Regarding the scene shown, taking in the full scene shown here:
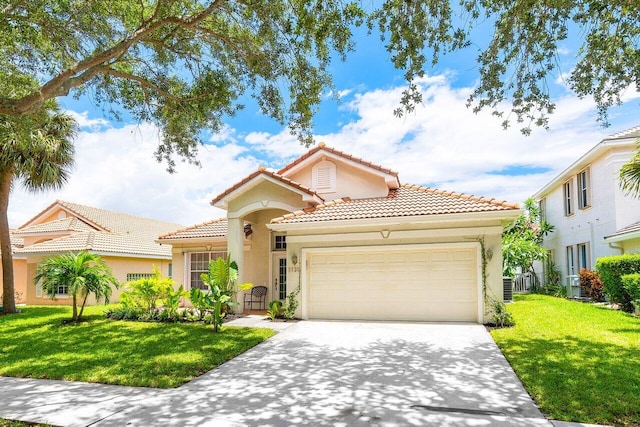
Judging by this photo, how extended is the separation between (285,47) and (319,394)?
733 cm

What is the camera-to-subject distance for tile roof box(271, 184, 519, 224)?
12484 mm

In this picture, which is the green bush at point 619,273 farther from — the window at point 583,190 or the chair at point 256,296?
the chair at point 256,296

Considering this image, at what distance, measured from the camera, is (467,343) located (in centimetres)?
972

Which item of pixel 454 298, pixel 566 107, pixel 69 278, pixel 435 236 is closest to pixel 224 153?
pixel 69 278

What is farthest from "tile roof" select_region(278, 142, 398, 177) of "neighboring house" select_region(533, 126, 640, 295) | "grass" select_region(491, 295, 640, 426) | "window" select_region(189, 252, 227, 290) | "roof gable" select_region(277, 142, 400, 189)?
"neighboring house" select_region(533, 126, 640, 295)

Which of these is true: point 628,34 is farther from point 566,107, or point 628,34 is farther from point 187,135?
point 187,135

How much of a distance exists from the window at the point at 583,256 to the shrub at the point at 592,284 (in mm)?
1153

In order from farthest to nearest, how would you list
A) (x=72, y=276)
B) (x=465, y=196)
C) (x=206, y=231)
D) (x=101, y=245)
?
(x=101, y=245), (x=206, y=231), (x=465, y=196), (x=72, y=276)

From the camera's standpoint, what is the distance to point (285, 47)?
916 cm

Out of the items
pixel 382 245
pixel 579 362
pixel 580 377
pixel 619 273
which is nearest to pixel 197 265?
pixel 382 245

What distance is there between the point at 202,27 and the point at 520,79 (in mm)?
7172

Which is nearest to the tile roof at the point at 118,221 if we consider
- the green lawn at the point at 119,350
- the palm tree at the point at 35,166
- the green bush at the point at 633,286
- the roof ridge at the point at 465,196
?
the palm tree at the point at 35,166

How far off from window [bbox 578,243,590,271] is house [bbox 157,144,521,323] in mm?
10302

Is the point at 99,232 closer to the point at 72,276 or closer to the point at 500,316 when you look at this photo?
the point at 72,276
